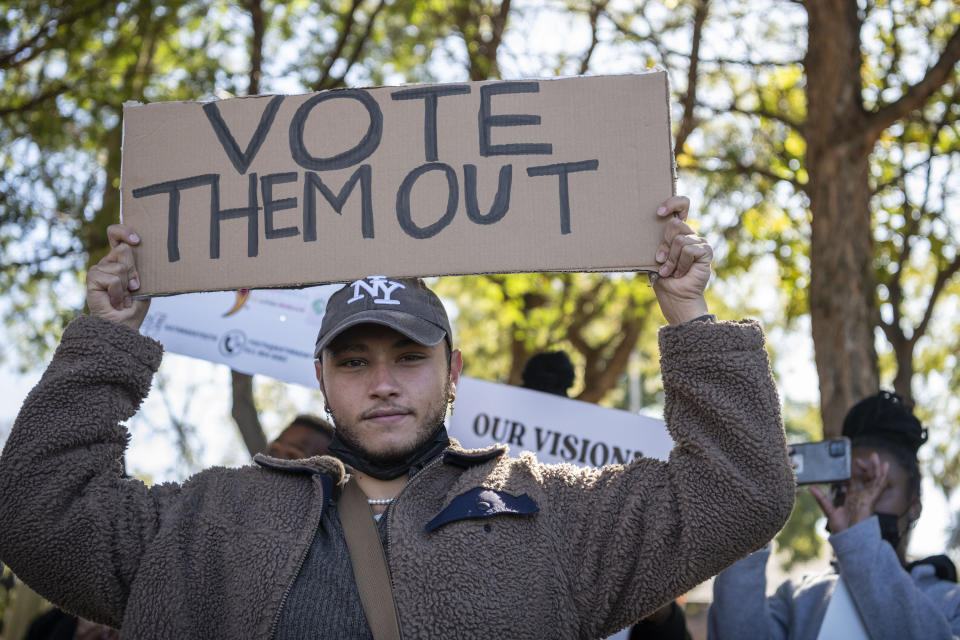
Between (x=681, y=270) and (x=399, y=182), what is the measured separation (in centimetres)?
78

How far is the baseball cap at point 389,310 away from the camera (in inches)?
103

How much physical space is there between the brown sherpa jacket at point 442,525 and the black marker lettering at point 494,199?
1.80 ft

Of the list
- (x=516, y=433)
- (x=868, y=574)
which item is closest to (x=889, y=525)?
(x=868, y=574)

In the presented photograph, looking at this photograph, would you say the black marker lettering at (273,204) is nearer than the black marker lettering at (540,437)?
Yes

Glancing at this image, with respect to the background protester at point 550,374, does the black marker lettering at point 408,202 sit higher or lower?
higher

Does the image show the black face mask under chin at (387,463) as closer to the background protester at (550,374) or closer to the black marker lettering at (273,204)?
the black marker lettering at (273,204)

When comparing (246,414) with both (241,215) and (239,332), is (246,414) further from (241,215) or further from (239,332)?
(241,215)

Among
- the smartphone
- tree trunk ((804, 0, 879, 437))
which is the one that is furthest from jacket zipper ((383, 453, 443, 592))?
tree trunk ((804, 0, 879, 437))

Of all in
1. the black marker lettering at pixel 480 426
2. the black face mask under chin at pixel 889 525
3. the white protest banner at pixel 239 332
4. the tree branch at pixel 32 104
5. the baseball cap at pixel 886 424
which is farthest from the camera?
the tree branch at pixel 32 104

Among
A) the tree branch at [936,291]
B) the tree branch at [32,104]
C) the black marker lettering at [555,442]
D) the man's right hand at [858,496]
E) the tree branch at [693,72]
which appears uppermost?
the tree branch at [693,72]

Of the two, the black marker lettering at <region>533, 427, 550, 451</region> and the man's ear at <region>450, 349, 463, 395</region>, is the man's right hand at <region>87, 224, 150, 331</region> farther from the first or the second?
the black marker lettering at <region>533, 427, 550, 451</region>

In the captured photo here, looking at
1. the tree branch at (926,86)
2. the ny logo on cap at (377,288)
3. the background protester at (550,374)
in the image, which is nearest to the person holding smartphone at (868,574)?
the background protester at (550,374)

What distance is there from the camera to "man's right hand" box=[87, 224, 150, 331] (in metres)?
2.63

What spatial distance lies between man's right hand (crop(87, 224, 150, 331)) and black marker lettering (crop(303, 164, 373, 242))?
466 mm
